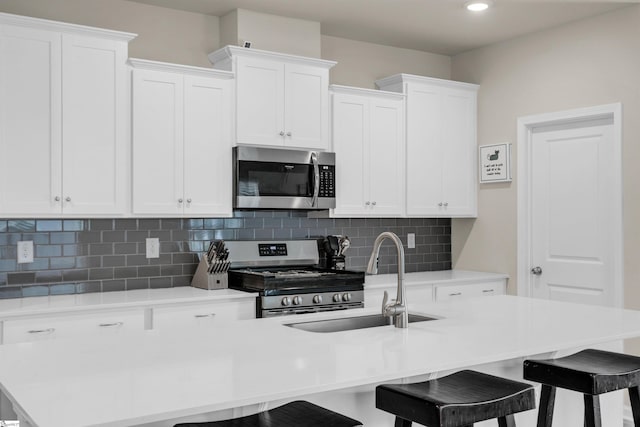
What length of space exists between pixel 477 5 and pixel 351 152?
1274 mm

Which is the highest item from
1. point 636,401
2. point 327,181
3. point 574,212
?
point 327,181

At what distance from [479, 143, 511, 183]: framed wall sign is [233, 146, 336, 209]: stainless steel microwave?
1413 millimetres

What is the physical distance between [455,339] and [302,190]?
2263 millimetres

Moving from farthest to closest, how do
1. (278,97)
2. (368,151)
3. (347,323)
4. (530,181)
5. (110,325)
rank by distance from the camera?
(530,181) < (368,151) < (278,97) < (110,325) < (347,323)

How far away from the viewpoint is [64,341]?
2332mm

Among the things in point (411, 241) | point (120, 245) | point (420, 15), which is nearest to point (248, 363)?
point (120, 245)

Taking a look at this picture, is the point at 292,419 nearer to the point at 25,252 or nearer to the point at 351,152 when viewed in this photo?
the point at 25,252

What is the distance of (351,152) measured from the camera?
4730 millimetres

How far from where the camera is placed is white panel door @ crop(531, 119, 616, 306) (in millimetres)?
4523

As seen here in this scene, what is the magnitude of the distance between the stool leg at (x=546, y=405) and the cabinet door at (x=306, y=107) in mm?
2453

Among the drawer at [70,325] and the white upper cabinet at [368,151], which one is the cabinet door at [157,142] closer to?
the drawer at [70,325]

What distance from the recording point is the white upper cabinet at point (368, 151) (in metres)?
4.68

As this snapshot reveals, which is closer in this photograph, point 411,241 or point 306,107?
point 306,107

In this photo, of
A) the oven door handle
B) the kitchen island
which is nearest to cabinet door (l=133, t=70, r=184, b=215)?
the oven door handle
